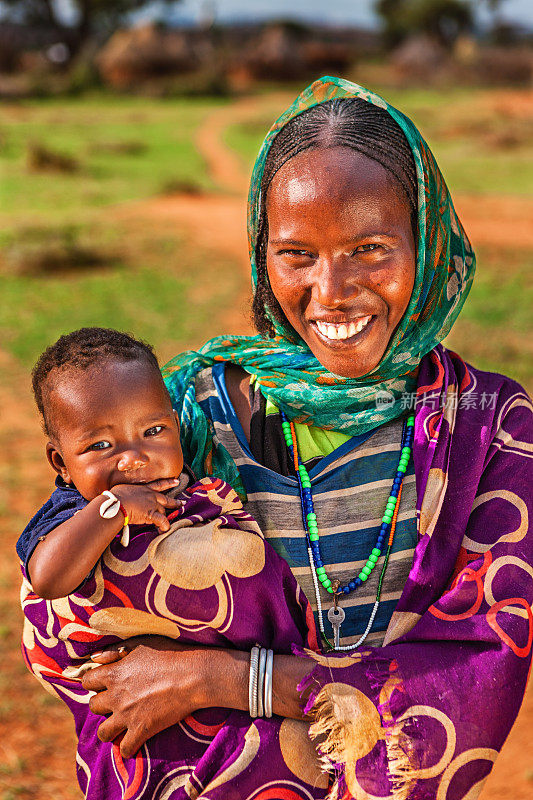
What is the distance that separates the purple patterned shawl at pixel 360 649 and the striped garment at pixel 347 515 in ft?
0.34

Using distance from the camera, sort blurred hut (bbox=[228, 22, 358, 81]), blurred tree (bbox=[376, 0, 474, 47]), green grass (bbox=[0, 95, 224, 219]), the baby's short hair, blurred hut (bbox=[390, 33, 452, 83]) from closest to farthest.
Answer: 1. the baby's short hair
2. green grass (bbox=[0, 95, 224, 219])
3. blurred hut (bbox=[390, 33, 452, 83])
4. blurred hut (bbox=[228, 22, 358, 81])
5. blurred tree (bbox=[376, 0, 474, 47])

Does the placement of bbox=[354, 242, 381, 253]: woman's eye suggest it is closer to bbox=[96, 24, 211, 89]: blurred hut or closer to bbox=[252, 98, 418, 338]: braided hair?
bbox=[252, 98, 418, 338]: braided hair

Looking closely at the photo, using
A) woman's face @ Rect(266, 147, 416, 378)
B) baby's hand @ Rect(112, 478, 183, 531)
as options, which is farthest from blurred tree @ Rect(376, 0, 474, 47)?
baby's hand @ Rect(112, 478, 183, 531)

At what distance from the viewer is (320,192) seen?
1720 mm

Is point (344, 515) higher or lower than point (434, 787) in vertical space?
higher

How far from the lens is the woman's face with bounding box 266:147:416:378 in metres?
1.72

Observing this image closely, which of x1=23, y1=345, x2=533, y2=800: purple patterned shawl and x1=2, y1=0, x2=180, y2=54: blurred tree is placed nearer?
x1=23, y1=345, x2=533, y2=800: purple patterned shawl

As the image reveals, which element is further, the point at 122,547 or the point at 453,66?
the point at 453,66

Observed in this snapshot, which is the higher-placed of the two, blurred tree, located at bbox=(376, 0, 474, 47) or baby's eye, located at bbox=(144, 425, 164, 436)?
blurred tree, located at bbox=(376, 0, 474, 47)

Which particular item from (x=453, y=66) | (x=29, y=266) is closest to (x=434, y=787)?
(x=29, y=266)

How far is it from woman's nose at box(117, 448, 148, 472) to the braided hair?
67cm

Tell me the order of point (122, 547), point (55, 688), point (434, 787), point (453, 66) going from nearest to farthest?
point (434, 787), point (122, 547), point (55, 688), point (453, 66)

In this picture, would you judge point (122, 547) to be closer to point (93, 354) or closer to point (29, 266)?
point (93, 354)

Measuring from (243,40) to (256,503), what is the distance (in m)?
41.2
